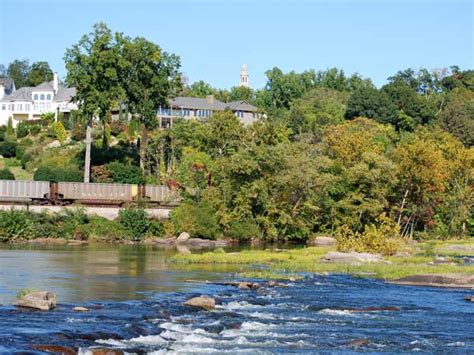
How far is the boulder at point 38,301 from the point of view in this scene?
3419 centimetres

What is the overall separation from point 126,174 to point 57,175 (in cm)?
746

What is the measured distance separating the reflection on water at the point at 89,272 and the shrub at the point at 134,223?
10084 millimetres

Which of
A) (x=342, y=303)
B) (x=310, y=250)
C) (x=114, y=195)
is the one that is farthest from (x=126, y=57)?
(x=342, y=303)

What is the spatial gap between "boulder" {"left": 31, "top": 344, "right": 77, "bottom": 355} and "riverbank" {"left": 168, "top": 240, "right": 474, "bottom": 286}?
2425 cm

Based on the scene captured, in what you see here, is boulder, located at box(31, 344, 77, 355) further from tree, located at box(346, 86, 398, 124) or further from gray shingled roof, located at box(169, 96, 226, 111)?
tree, located at box(346, 86, 398, 124)

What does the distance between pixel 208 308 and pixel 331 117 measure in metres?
107

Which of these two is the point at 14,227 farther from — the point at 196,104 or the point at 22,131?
the point at 196,104

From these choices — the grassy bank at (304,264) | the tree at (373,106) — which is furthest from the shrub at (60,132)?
the grassy bank at (304,264)

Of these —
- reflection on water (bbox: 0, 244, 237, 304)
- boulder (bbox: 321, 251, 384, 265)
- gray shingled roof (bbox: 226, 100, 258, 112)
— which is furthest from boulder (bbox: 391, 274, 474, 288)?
gray shingled roof (bbox: 226, 100, 258, 112)

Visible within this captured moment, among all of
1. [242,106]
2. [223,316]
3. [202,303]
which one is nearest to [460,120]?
[242,106]

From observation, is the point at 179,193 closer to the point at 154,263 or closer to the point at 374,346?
the point at 154,263

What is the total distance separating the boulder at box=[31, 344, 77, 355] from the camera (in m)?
26.6

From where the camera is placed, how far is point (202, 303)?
3738 cm

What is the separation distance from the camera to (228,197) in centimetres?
8456
